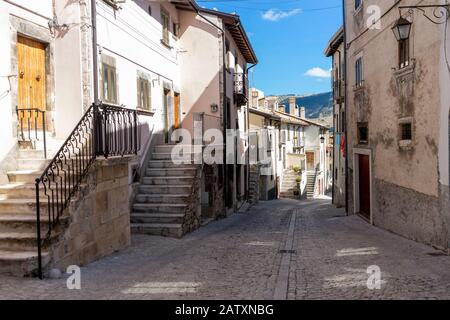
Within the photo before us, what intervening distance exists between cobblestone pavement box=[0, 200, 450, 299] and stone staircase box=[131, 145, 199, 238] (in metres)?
0.51

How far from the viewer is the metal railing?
28.6 feet

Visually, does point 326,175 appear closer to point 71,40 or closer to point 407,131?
point 407,131

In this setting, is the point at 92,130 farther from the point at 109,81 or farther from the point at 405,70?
the point at 405,70

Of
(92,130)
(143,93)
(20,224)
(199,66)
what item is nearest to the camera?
(20,224)

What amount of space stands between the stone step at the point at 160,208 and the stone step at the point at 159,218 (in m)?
0.16

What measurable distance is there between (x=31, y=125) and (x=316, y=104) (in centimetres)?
7249

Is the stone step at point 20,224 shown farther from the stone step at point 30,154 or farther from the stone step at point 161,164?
the stone step at point 161,164

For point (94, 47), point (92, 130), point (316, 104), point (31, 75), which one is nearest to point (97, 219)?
point (92, 130)

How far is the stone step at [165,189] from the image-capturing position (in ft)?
41.7

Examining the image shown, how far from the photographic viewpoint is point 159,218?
39.0 feet

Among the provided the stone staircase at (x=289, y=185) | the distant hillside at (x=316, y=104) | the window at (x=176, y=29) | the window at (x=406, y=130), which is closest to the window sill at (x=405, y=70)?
the window at (x=406, y=130)

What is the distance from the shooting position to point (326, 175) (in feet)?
182

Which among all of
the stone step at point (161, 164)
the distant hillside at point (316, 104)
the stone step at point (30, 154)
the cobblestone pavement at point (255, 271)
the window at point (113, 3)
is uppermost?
the distant hillside at point (316, 104)

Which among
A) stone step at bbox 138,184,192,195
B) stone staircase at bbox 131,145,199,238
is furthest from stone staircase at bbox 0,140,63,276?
stone step at bbox 138,184,192,195
